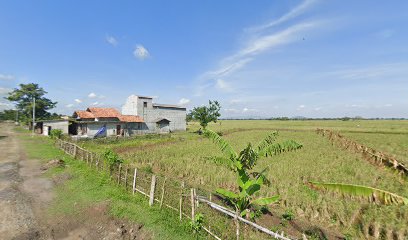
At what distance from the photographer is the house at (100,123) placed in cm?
3569

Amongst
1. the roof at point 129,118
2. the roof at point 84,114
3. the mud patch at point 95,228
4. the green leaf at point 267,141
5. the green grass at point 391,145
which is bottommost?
the mud patch at point 95,228

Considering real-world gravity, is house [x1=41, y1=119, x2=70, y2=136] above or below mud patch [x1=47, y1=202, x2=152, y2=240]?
above

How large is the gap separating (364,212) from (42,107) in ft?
226

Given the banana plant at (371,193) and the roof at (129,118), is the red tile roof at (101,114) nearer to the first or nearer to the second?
the roof at (129,118)

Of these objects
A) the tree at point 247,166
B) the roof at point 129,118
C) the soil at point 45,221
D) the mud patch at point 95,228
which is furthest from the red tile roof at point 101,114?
the tree at point 247,166

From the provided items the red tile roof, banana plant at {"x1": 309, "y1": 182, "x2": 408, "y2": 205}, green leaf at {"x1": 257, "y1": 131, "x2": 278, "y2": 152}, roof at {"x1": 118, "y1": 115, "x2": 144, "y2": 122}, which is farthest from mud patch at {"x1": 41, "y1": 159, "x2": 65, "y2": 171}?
roof at {"x1": 118, "y1": 115, "x2": 144, "y2": 122}

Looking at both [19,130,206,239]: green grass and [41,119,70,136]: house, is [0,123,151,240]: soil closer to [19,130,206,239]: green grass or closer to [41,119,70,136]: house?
[19,130,206,239]: green grass

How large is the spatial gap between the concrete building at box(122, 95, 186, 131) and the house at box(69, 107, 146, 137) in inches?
123

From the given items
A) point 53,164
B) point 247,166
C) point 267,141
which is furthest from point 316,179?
point 53,164

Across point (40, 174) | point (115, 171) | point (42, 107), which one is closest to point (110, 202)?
point (115, 171)

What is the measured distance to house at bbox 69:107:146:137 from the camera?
35688 mm

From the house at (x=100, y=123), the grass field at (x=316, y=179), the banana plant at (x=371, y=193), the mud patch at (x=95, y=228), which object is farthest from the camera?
the house at (x=100, y=123)

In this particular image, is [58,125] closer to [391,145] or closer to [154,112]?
[154,112]

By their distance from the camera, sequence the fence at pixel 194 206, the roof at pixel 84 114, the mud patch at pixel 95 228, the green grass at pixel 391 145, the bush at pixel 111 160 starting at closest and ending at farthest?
the fence at pixel 194 206 < the mud patch at pixel 95 228 < the bush at pixel 111 160 < the green grass at pixel 391 145 < the roof at pixel 84 114
